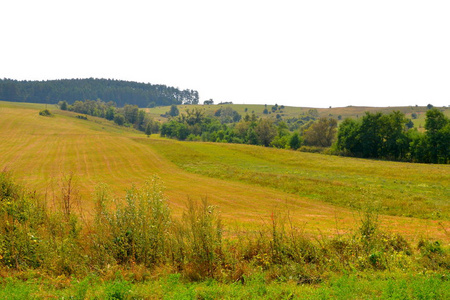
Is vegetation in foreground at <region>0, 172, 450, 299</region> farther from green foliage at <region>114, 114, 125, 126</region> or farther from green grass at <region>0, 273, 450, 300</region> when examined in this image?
green foliage at <region>114, 114, 125, 126</region>

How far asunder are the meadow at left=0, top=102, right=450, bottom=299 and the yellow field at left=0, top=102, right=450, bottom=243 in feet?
0.45

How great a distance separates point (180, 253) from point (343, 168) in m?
42.8

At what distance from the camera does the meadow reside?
791 centimetres

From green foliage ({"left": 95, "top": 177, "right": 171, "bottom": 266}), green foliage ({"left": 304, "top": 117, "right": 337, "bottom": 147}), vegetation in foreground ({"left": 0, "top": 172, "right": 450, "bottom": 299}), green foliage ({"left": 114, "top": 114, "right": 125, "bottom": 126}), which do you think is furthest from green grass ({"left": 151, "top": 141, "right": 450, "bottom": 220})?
green foliage ({"left": 114, "top": 114, "right": 125, "bottom": 126})

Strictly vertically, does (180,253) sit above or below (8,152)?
above

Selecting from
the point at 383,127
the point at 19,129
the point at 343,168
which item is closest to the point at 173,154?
the point at 343,168

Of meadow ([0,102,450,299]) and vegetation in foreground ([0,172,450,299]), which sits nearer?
vegetation in foreground ([0,172,450,299])

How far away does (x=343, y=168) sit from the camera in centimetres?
4691

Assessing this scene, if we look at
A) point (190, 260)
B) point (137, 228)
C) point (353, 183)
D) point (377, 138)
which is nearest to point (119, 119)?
point (377, 138)

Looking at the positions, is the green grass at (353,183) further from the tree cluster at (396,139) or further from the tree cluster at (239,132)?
the tree cluster at (239,132)

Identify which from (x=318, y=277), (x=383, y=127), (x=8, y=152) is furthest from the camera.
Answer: (x=383, y=127)

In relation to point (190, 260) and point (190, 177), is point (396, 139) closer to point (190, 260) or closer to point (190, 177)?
point (190, 177)

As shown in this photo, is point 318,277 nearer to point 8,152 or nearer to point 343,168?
point 343,168

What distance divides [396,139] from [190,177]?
59.4 metres
